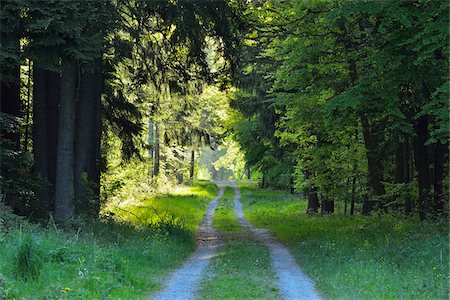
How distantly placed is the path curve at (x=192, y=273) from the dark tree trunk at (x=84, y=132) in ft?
12.7

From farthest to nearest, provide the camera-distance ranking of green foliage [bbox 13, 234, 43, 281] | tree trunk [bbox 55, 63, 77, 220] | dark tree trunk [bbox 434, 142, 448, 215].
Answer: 1. dark tree trunk [bbox 434, 142, 448, 215]
2. tree trunk [bbox 55, 63, 77, 220]
3. green foliage [bbox 13, 234, 43, 281]

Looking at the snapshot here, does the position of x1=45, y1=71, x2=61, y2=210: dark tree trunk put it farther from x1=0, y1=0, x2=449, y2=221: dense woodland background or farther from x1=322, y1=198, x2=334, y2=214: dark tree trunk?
x1=322, y1=198, x2=334, y2=214: dark tree trunk

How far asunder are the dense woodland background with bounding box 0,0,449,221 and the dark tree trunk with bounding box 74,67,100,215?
0.13 feet

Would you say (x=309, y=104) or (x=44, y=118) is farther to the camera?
(x=309, y=104)

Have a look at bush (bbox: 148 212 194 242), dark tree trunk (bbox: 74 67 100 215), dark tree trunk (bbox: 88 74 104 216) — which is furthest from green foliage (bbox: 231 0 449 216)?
dark tree trunk (bbox: 74 67 100 215)

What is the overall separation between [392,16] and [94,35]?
690cm

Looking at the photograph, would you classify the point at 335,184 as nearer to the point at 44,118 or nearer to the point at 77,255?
the point at 44,118

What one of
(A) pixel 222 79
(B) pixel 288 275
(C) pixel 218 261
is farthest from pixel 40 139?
(B) pixel 288 275

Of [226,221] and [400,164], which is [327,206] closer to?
[226,221]

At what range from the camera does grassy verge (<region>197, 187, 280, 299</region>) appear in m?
9.23

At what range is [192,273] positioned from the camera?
1152 cm

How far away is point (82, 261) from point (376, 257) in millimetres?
6584

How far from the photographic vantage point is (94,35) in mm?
12242

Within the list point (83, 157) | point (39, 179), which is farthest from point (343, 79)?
point (39, 179)
